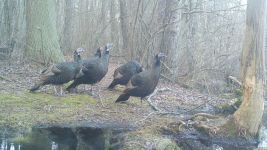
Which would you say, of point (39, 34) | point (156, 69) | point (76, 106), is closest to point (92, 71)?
point (76, 106)

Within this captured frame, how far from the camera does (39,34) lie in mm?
15289

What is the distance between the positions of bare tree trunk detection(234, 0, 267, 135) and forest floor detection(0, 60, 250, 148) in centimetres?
160

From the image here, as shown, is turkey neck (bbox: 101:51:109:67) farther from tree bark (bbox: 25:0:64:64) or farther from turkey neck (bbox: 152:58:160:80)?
tree bark (bbox: 25:0:64:64)

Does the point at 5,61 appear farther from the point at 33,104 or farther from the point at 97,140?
the point at 97,140

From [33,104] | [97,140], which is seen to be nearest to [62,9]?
[33,104]

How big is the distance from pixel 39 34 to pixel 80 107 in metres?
4.57

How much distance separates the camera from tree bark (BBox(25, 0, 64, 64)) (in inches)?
599

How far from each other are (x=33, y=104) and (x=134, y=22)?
6871 millimetres

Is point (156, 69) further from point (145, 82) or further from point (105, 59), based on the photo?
point (105, 59)

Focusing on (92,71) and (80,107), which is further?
(92,71)

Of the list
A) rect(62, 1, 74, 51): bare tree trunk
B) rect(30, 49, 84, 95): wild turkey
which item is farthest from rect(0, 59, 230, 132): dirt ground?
rect(62, 1, 74, 51): bare tree trunk

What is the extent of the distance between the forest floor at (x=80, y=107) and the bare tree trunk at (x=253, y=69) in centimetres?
160

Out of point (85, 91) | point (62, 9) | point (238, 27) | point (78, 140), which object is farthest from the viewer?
point (62, 9)

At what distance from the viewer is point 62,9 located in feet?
82.2
